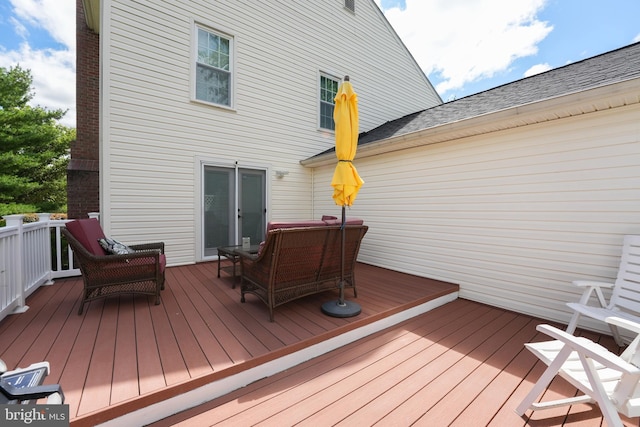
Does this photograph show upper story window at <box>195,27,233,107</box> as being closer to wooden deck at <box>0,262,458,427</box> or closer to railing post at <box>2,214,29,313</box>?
railing post at <box>2,214,29,313</box>

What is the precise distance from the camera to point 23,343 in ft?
7.43

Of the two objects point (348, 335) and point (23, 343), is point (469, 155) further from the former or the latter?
point (23, 343)

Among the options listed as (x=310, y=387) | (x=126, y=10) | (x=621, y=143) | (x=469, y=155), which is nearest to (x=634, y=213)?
(x=621, y=143)

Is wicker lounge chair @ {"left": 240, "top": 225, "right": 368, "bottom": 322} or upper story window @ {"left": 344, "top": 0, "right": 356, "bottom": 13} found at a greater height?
upper story window @ {"left": 344, "top": 0, "right": 356, "bottom": 13}

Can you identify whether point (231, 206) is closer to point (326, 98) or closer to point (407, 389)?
point (326, 98)

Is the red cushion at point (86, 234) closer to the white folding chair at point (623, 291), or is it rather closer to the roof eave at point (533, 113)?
the roof eave at point (533, 113)

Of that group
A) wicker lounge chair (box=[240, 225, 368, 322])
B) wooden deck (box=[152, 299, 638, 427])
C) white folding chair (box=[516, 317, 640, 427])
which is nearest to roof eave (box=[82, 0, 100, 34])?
wicker lounge chair (box=[240, 225, 368, 322])

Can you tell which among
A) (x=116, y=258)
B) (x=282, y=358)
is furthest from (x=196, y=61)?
(x=282, y=358)

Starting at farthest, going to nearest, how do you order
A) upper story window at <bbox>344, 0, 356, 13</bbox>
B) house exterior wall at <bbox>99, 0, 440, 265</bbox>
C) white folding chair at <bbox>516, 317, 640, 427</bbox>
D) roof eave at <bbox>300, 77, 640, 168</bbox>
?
upper story window at <bbox>344, 0, 356, 13</bbox>
house exterior wall at <bbox>99, 0, 440, 265</bbox>
roof eave at <bbox>300, 77, 640, 168</bbox>
white folding chair at <bbox>516, 317, 640, 427</bbox>

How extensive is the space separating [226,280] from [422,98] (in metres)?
9.41

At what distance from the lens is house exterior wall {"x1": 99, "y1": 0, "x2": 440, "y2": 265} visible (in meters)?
4.64

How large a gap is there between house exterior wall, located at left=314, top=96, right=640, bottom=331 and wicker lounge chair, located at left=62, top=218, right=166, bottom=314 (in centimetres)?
402

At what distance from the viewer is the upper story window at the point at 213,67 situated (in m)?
5.42

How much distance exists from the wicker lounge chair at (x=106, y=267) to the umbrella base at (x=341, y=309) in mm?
2037
